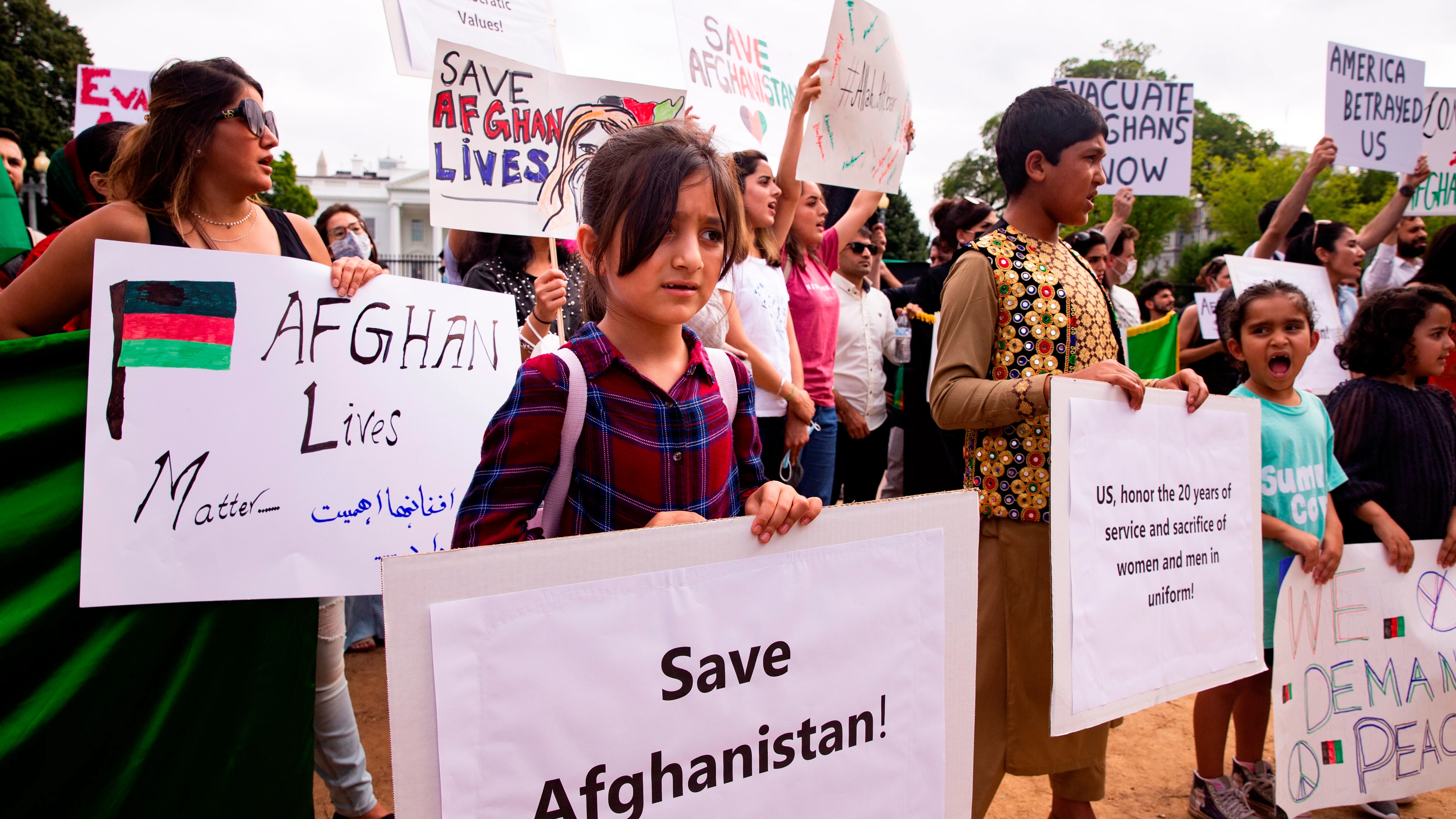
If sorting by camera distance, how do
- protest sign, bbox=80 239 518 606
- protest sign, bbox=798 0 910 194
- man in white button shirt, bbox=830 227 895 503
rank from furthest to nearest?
man in white button shirt, bbox=830 227 895 503, protest sign, bbox=798 0 910 194, protest sign, bbox=80 239 518 606

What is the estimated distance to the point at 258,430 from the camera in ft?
6.13

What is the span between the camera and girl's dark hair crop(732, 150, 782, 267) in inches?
129

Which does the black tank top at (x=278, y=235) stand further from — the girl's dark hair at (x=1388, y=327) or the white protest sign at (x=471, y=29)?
the girl's dark hair at (x=1388, y=327)

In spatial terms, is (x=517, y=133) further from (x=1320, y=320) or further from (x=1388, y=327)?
(x=1320, y=320)

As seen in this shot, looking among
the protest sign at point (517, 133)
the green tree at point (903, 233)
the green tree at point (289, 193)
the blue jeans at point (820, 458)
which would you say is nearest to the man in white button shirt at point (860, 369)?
the blue jeans at point (820, 458)

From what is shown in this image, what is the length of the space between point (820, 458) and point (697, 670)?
2.69 meters

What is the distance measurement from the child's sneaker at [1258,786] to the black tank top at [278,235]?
336 cm

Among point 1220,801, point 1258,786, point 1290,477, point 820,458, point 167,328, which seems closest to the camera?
point 167,328

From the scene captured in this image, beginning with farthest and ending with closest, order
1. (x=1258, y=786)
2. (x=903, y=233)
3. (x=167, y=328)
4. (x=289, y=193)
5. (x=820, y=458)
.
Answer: (x=289, y=193) → (x=903, y=233) → (x=820, y=458) → (x=1258, y=786) → (x=167, y=328)

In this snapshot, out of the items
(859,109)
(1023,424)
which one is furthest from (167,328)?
(859,109)

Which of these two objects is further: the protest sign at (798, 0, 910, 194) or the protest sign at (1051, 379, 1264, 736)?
the protest sign at (798, 0, 910, 194)

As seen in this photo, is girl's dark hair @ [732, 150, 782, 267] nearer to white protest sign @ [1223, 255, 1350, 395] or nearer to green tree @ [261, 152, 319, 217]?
white protest sign @ [1223, 255, 1350, 395]

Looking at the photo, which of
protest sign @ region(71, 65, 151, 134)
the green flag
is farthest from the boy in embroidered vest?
protest sign @ region(71, 65, 151, 134)

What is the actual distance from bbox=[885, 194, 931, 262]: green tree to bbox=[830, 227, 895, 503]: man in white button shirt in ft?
73.7
